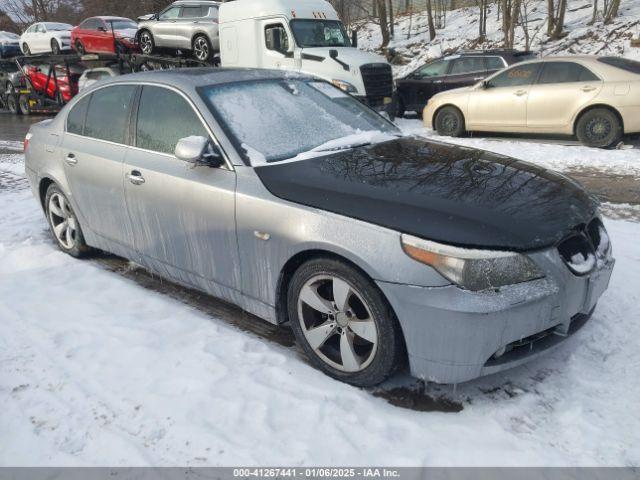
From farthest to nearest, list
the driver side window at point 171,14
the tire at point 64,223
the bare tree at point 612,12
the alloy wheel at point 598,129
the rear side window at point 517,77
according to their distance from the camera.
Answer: the bare tree at point 612,12 → the driver side window at point 171,14 → the rear side window at point 517,77 → the alloy wheel at point 598,129 → the tire at point 64,223

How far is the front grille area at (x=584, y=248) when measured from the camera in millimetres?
2773

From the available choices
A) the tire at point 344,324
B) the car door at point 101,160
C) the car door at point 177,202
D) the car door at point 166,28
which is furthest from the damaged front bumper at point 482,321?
the car door at point 166,28

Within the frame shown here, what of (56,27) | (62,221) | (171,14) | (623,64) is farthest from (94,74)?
(623,64)

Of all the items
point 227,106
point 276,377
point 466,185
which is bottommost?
point 276,377

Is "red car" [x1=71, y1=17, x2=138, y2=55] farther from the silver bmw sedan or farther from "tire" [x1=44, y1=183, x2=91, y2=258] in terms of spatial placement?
the silver bmw sedan

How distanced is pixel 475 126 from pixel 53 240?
27.3 feet

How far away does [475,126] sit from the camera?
1095 cm

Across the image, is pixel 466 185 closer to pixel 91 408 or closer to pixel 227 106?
pixel 227 106

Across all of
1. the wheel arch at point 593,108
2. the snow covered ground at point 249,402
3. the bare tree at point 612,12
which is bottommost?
the snow covered ground at point 249,402

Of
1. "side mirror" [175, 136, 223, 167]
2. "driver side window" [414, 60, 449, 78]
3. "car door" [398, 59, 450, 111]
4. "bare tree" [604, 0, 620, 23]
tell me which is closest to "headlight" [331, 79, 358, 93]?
Answer: "car door" [398, 59, 450, 111]

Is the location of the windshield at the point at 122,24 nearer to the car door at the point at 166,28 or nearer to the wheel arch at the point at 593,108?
the car door at the point at 166,28

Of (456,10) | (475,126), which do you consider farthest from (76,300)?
(456,10)

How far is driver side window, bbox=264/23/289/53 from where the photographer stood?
12164 millimetres

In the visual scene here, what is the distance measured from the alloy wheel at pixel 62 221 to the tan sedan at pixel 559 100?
325 inches
